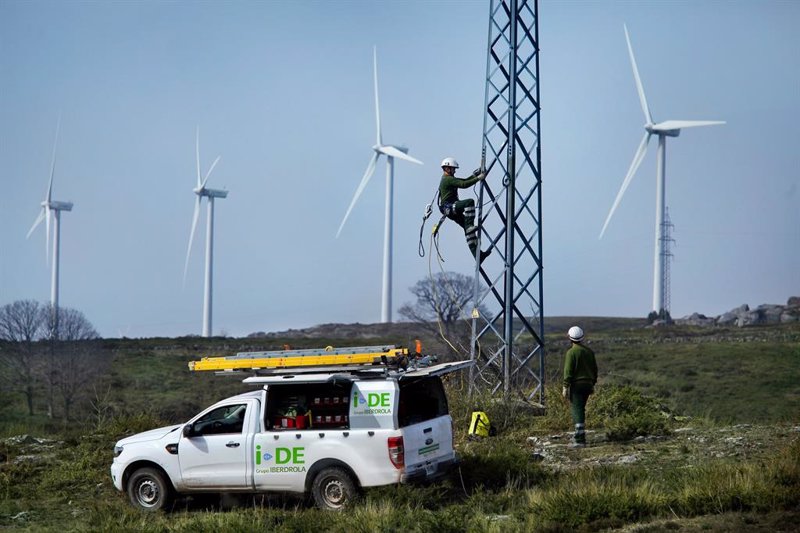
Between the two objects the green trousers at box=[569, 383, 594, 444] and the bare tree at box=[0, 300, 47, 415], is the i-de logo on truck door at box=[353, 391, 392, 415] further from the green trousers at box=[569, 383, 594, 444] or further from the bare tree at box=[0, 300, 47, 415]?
the bare tree at box=[0, 300, 47, 415]

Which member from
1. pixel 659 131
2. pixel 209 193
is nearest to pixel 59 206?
pixel 209 193

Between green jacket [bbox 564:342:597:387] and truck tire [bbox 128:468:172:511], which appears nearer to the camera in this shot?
truck tire [bbox 128:468:172:511]

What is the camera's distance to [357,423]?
565 inches

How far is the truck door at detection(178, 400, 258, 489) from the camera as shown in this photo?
15.0 meters

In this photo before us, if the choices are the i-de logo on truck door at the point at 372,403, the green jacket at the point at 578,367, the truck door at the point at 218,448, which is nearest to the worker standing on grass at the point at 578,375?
the green jacket at the point at 578,367

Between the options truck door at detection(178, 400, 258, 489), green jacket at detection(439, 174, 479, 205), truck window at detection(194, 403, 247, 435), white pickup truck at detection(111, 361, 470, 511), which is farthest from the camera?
green jacket at detection(439, 174, 479, 205)

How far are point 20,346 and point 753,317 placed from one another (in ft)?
206

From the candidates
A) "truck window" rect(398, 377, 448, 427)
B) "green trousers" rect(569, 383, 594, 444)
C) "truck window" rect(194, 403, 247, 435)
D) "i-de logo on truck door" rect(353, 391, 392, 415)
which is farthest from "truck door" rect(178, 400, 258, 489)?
"green trousers" rect(569, 383, 594, 444)

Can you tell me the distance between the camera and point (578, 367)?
58.6 feet

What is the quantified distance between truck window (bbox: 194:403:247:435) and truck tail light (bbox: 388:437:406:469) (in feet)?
8.01

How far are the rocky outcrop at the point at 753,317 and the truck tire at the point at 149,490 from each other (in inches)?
3077

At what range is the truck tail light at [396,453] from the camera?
1394 cm

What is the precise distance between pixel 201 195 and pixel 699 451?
57107 millimetres

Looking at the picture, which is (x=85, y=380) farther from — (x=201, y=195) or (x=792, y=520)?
(x=792, y=520)
